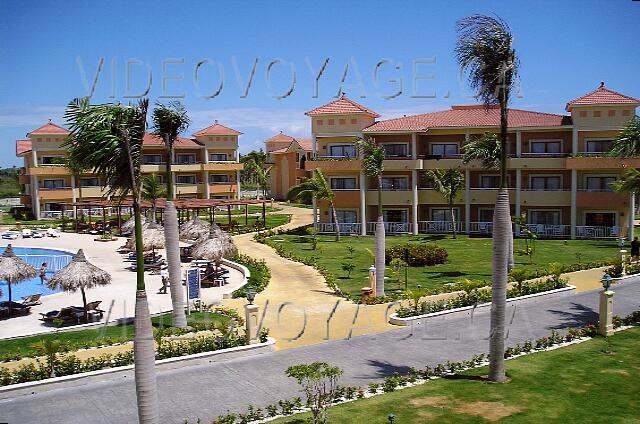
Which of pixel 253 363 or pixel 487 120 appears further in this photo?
pixel 487 120

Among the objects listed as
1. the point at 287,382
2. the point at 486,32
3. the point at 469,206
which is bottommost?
the point at 287,382

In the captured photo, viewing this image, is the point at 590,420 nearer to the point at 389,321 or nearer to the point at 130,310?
the point at 389,321

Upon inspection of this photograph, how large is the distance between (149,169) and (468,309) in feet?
146

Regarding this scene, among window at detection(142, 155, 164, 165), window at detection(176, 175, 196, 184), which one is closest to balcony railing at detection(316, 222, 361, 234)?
window at detection(142, 155, 164, 165)

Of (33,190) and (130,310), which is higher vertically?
(33,190)

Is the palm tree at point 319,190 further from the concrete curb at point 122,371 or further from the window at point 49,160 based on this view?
the window at point 49,160

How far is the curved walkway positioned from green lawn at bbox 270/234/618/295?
4.91ft

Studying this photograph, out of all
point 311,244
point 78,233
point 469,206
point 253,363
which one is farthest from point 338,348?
point 78,233

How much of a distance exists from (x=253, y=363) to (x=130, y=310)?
26.2 feet

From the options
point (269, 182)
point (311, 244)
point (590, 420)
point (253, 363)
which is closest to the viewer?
point (590, 420)

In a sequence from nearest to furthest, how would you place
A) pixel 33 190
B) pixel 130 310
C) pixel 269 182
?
1. pixel 130 310
2. pixel 33 190
3. pixel 269 182

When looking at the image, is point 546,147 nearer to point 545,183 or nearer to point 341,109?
point 545,183

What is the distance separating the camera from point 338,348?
55.0 feet

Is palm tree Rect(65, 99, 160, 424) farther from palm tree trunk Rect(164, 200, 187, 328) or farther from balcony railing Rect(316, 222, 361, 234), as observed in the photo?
balcony railing Rect(316, 222, 361, 234)
